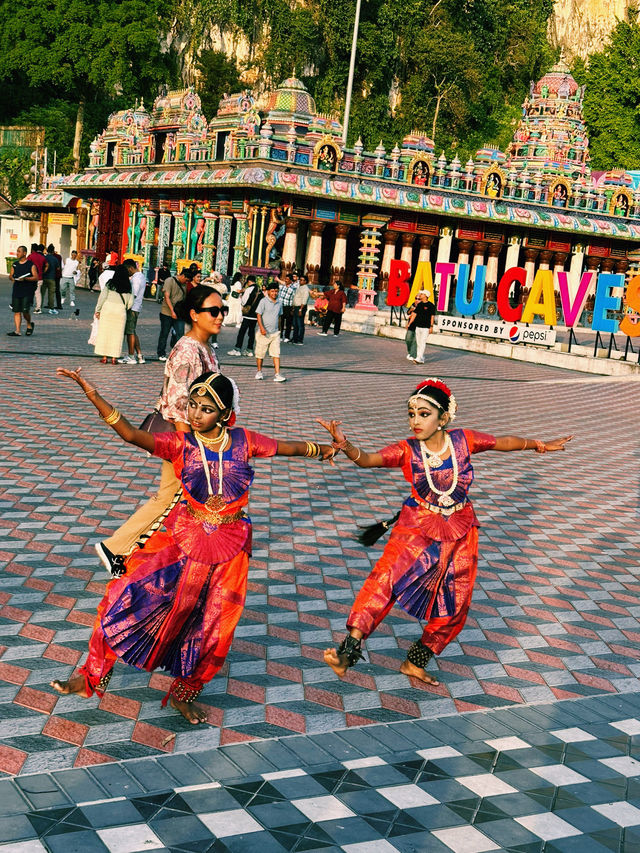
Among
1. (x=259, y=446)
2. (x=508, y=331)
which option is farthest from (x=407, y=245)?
(x=259, y=446)

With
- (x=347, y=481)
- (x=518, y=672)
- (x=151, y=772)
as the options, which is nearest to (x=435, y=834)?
(x=151, y=772)

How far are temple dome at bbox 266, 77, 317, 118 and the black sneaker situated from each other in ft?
105

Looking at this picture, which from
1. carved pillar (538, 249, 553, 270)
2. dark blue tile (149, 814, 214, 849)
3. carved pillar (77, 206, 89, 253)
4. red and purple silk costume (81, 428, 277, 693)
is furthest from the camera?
carved pillar (77, 206, 89, 253)

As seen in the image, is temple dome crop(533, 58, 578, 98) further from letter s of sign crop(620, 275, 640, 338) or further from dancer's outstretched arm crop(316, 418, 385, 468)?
dancer's outstretched arm crop(316, 418, 385, 468)

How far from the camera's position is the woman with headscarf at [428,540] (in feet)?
15.5

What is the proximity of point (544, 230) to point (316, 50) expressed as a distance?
22.4 meters

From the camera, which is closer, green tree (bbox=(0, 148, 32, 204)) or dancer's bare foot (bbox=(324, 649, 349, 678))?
dancer's bare foot (bbox=(324, 649, 349, 678))

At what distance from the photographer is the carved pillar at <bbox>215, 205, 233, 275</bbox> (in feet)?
113

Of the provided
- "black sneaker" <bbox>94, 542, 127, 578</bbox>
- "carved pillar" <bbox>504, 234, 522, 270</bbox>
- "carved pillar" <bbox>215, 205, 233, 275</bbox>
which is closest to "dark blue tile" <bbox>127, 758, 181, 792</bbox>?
"black sneaker" <bbox>94, 542, 127, 578</bbox>

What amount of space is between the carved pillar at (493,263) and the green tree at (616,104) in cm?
2244

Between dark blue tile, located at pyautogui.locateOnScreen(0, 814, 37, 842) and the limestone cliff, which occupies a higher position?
the limestone cliff

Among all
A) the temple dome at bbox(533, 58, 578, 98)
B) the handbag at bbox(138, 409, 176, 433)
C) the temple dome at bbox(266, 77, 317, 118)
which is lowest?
the handbag at bbox(138, 409, 176, 433)

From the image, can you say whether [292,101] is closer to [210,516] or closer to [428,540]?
[428,540]

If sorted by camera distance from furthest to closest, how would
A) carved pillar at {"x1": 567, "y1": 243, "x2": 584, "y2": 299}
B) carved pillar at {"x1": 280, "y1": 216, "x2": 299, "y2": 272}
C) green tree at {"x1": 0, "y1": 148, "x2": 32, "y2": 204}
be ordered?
green tree at {"x1": 0, "y1": 148, "x2": 32, "y2": 204}, carved pillar at {"x1": 567, "y1": 243, "x2": 584, "y2": 299}, carved pillar at {"x1": 280, "y1": 216, "x2": 299, "y2": 272}
